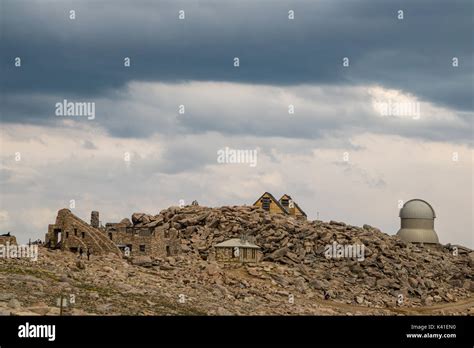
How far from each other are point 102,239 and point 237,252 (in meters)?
15.0

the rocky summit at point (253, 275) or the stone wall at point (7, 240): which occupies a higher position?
the stone wall at point (7, 240)

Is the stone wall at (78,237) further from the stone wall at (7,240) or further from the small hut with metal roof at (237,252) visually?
the small hut with metal roof at (237,252)

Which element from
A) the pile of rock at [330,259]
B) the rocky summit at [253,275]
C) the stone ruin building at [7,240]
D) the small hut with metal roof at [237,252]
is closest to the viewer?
the rocky summit at [253,275]

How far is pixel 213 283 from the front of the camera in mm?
74625

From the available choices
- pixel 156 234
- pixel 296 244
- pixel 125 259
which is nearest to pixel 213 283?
pixel 125 259

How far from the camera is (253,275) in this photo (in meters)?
83.3

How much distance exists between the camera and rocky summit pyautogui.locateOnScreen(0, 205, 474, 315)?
59.2m

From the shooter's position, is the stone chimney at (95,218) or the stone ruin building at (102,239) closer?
the stone ruin building at (102,239)

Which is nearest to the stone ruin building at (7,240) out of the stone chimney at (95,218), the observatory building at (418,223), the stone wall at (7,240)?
the stone wall at (7,240)

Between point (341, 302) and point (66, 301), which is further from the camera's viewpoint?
point (341, 302)

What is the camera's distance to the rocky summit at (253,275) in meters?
59.2

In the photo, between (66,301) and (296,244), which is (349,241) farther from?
(66,301)

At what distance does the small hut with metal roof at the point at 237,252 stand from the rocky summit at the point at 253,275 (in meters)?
0.78
